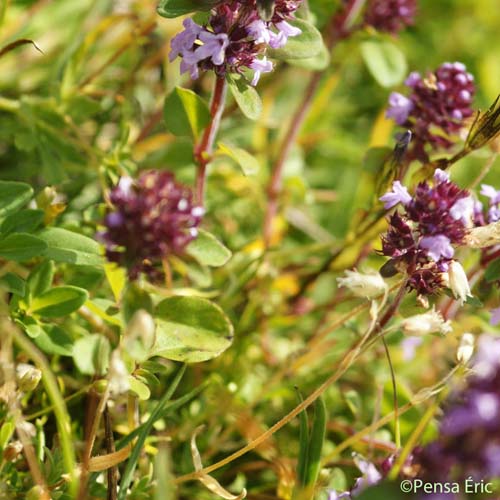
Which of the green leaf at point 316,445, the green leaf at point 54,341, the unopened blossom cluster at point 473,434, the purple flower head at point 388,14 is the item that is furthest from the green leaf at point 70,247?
the purple flower head at point 388,14

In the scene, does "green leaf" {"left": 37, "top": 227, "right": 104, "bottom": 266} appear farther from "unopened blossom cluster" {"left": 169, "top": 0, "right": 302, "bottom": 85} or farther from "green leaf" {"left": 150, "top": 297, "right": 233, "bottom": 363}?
"unopened blossom cluster" {"left": 169, "top": 0, "right": 302, "bottom": 85}

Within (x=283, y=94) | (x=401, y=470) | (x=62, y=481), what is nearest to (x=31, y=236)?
(x=62, y=481)

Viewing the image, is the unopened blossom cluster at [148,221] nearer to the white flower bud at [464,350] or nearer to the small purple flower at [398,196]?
the small purple flower at [398,196]

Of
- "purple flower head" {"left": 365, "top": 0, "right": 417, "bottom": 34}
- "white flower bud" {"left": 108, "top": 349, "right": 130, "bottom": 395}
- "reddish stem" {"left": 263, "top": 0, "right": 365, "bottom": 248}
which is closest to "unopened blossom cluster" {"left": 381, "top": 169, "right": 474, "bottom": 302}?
"white flower bud" {"left": 108, "top": 349, "right": 130, "bottom": 395}

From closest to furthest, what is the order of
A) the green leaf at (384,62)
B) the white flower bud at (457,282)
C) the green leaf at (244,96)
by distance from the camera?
1. the white flower bud at (457,282)
2. the green leaf at (244,96)
3. the green leaf at (384,62)

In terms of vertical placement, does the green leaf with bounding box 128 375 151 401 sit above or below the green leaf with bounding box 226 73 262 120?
below
